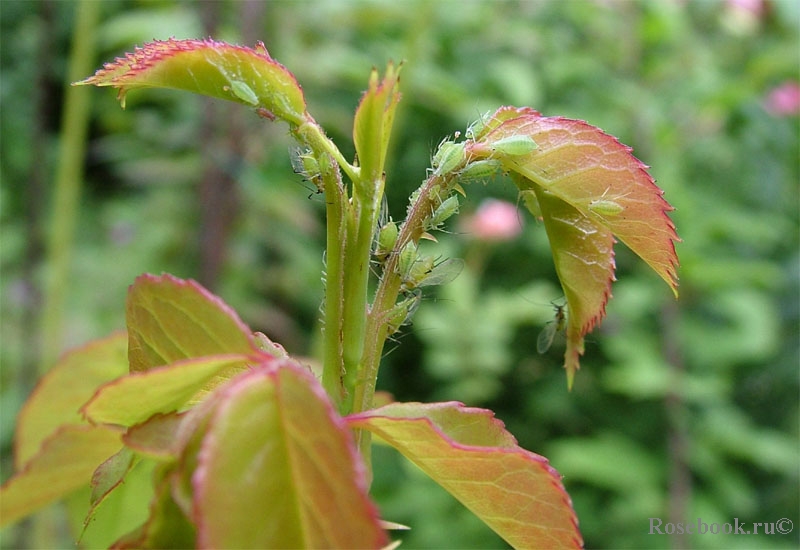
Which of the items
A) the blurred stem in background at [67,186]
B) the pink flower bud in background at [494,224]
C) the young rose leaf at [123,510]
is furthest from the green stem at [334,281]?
the pink flower bud in background at [494,224]

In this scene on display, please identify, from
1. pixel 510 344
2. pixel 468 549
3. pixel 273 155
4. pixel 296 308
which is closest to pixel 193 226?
pixel 273 155

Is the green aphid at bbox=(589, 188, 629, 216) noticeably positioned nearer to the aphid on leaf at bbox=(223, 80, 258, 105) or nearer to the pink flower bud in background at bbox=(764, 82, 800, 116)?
the aphid on leaf at bbox=(223, 80, 258, 105)

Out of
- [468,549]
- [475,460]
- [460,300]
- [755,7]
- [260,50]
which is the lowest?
[468,549]

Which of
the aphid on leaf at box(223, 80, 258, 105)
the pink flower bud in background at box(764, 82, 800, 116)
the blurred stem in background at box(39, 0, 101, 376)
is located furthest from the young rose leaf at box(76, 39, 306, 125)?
the pink flower bud in background at box(764, 82, 800, 116)

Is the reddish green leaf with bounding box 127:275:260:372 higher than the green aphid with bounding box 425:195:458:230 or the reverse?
the reverse

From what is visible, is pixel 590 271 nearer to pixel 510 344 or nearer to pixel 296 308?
pixel 510 344

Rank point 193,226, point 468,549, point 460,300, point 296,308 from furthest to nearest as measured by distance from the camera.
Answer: point 296,308 → point 193,226 → point 460,300 → point 468,549

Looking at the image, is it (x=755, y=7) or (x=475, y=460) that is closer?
(x=475, y=460)
